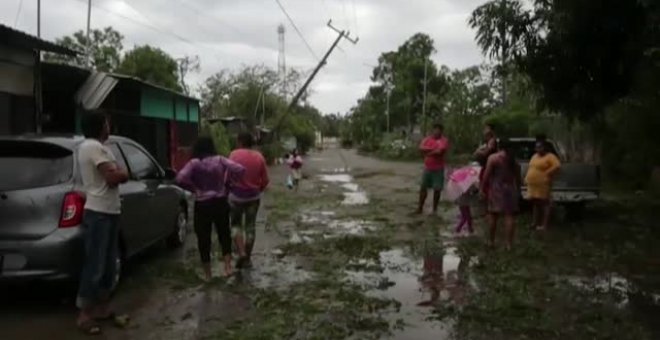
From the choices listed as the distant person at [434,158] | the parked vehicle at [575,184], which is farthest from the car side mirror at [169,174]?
the parked vehicle at [575,184]

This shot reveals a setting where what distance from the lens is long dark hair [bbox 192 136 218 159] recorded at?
7.98 metres

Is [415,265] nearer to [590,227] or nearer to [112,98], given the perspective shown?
[590,227]

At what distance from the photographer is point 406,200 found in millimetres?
18172

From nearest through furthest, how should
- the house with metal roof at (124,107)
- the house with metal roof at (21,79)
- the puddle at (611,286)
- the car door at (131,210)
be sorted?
the puddle at (611,286), the car door at (131,210), the house with metal roof at (21,79), the house with metal roof at (124,107)

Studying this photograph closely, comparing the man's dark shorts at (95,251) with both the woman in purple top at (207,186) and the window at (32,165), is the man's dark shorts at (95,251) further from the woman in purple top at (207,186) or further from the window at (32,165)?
the woman in purple top at (207,186)

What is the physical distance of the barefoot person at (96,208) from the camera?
5.97 metres

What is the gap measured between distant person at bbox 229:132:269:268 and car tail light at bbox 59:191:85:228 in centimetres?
221

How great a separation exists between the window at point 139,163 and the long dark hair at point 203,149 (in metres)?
0.92

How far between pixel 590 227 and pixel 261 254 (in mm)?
6306

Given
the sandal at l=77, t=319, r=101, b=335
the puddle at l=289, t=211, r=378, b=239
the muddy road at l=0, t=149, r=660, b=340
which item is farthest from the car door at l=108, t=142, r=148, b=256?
the puddle at l=289, t=211, r=378, b=239

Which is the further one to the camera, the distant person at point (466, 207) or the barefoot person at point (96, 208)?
the distant person at point (466, 207)

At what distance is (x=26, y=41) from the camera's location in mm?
11133

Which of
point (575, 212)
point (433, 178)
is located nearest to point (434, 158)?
point (433, 178)

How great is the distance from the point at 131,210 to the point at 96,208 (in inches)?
71.8
